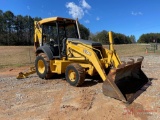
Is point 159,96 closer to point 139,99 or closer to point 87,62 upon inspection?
point 139,99

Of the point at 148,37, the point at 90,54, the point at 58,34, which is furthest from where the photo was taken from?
the point at 148,37

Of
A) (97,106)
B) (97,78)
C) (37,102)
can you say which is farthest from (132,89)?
(37,102)

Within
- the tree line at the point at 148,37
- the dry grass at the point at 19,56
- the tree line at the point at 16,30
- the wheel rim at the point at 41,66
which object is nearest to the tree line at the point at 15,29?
the tree line at the point at 16,30

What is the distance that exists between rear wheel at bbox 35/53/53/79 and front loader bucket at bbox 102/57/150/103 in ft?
10.9

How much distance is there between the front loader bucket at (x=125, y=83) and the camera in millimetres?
5539

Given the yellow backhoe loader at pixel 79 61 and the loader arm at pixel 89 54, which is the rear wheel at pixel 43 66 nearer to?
the yellow backhoe loader at pixel 79 61

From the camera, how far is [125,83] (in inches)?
251

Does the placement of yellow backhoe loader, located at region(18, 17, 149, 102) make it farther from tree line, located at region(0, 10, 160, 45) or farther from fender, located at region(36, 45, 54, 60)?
tree line, located at region(0, 10, 160, 45)

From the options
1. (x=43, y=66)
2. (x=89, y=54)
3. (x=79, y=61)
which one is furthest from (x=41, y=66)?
(x=89, y=54)

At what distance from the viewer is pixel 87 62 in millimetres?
7414

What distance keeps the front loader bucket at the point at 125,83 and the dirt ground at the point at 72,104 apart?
0.18 meters

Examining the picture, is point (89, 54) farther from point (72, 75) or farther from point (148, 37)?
point (148, 37)

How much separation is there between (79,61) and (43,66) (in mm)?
2045

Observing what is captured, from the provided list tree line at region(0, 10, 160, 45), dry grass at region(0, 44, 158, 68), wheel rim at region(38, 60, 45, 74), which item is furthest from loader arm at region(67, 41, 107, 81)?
tree line at region(0, 10, 160, 45)
